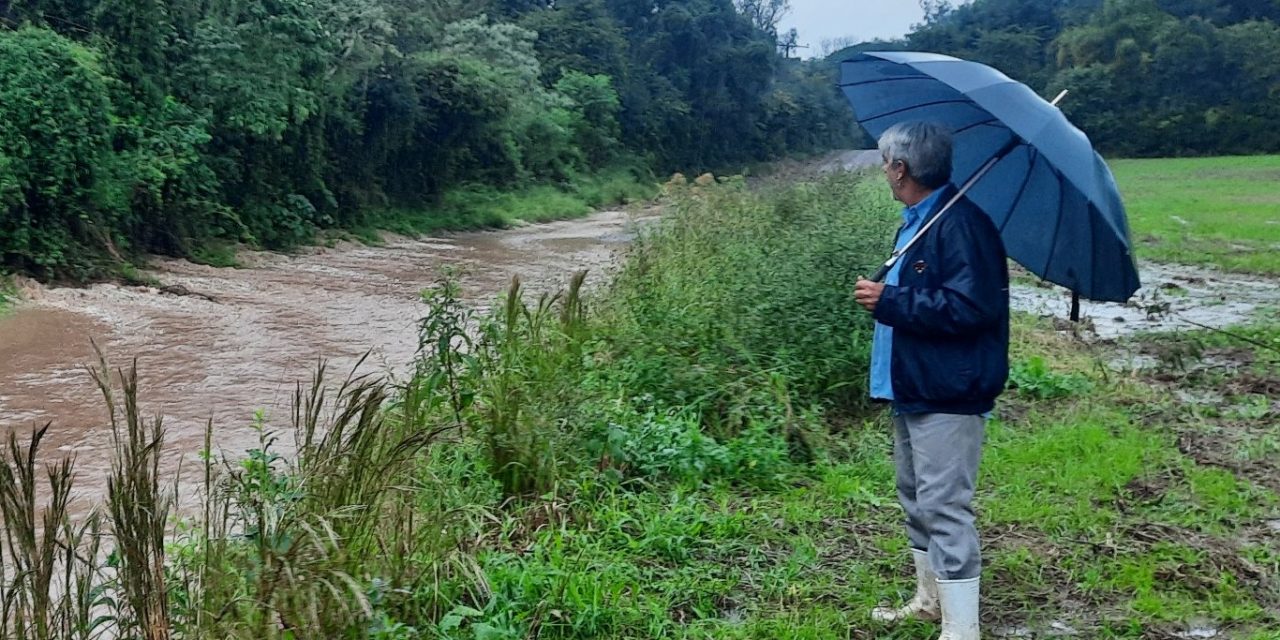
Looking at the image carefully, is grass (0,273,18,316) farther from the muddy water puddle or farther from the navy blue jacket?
the navy blue jacket

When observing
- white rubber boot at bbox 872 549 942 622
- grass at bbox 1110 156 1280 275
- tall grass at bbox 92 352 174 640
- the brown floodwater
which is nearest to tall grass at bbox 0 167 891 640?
tall grass at bbox 92 352 174 640

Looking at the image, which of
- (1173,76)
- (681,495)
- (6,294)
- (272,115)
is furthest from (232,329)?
(1173,76)

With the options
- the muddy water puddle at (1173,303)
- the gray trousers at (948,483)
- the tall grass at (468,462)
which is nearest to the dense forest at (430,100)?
the tall grass at (468,462)

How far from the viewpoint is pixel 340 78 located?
2261cm

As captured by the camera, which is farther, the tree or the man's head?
the tree

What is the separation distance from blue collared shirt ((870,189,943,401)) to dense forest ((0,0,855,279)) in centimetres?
1245

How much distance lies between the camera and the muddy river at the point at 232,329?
25.5 feet

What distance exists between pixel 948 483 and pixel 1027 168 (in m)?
1.05

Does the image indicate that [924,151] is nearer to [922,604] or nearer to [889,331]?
[889,331]

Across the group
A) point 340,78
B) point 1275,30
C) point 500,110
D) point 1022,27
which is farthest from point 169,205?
point 1022,27

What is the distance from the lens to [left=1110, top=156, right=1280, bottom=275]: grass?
14.4 m

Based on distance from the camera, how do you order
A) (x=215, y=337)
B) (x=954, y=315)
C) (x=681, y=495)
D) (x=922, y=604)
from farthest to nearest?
1. (x=215, y=337)
2. (x=681, y=495)
3. (x=922, y=604)
4. (x=954, y=315)

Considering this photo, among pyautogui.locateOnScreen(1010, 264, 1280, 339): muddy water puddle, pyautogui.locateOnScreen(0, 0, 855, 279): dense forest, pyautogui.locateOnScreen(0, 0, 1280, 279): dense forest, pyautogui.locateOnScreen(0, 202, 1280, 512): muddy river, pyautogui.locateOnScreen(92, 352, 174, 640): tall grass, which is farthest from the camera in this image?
pyautogui.locateOnScreen(0, 0, 1280, 279): dense forest

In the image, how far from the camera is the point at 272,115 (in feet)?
61.3
